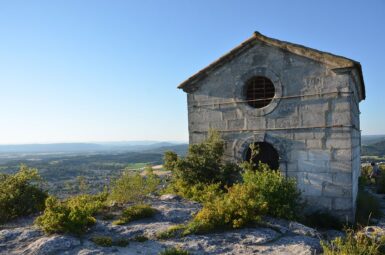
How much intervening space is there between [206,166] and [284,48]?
4696 mm

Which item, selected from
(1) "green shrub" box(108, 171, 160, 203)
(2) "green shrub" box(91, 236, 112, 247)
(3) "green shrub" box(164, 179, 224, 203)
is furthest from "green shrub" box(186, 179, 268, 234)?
(1) "green shrub" box(108, 171, 160, 203)

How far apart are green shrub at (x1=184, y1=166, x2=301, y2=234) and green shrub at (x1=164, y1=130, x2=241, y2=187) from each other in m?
2.16

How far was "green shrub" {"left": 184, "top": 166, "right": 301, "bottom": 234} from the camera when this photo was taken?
7.65 m

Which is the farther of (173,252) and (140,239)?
(140,239)

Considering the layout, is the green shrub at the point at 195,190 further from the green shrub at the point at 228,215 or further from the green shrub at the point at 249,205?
the green shrub at the point at 228,215

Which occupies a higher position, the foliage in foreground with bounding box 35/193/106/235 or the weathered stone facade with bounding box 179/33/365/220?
the weathered stone facade with bounding box 179/33/365/220

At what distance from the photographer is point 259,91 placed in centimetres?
1192

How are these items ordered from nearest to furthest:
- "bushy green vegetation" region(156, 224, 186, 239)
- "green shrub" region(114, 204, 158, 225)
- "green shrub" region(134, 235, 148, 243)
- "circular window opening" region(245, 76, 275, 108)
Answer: "green shrub" region(134, 235, 148, 243) → "bushy green vegetation" region(156, 224, 186, 239) → "green shrub" region(114, 204, 158, 225) → "circular window opening" region(245, 76, 275, 108)

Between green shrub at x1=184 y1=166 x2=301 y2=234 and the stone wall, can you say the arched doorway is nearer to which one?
the stone wall

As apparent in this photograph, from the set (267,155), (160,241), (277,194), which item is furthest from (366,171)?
(160,241)

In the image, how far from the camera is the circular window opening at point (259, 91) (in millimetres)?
11734

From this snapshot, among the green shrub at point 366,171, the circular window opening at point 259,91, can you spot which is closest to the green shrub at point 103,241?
the circular window opening at point 259,91

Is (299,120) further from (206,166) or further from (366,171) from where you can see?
(366,171)

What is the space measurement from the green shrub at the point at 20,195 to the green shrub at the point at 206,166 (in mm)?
4488
